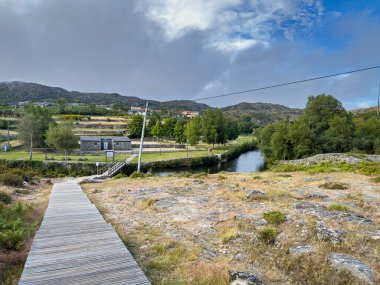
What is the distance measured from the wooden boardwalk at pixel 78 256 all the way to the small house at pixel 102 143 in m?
54.7

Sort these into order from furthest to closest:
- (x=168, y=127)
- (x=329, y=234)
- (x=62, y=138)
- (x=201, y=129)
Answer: (x=168, y=127)
(x=201, y=129)
(x=62, y=138)
(x=329, y=234)

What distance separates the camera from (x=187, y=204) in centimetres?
1366

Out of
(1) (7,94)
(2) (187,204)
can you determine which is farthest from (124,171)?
(1) (7,94)

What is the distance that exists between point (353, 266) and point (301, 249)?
4.47 feet

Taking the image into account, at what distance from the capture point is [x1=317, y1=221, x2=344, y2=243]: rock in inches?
314

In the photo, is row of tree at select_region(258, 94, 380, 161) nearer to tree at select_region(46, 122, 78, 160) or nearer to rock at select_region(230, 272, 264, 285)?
tree at select_region(46, 122, 78, 160)

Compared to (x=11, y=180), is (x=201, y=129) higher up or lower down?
higher up

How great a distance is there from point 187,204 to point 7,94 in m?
227

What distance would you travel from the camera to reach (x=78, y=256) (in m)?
6.43

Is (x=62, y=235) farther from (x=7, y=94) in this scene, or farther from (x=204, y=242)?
(x=7, y=94)

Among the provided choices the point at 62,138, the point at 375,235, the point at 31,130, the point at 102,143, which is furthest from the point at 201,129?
the point at 375,235

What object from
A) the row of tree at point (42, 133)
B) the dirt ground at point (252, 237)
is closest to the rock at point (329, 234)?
the dirt ground at point (252, 237)

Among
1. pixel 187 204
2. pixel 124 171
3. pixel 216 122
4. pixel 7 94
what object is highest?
pixel 7 94

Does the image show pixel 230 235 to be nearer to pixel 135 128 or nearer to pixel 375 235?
pixel 375 235
